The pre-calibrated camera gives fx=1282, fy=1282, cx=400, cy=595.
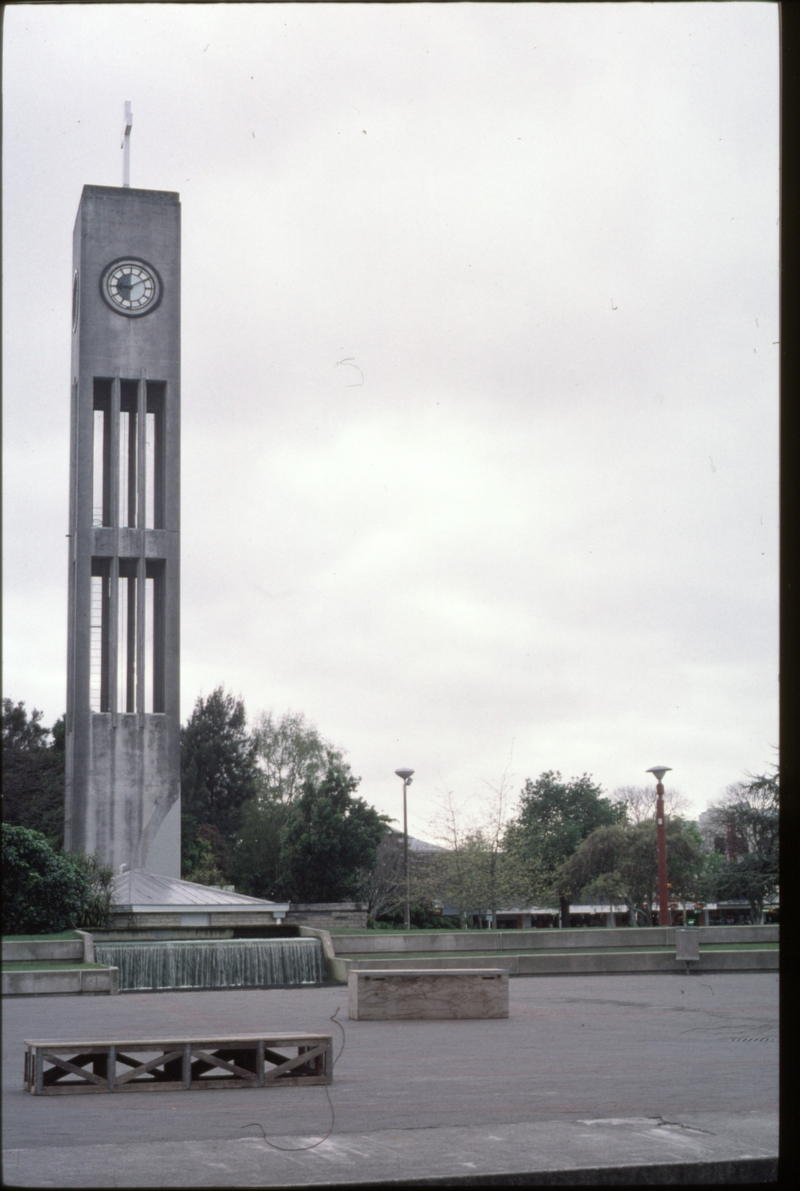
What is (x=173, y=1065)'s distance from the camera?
11289mm

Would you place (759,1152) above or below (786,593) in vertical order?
below

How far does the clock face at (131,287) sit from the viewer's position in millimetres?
44750

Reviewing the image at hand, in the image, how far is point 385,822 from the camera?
57.1m

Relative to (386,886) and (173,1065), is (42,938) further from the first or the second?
(386,886)

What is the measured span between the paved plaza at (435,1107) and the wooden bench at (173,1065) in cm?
23

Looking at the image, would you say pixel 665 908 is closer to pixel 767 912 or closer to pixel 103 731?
pixel 103 731

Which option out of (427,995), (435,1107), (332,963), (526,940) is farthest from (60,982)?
(435,1107)

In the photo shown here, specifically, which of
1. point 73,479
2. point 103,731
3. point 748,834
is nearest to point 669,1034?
point 748,834

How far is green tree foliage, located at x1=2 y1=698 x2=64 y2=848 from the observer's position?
4794cm

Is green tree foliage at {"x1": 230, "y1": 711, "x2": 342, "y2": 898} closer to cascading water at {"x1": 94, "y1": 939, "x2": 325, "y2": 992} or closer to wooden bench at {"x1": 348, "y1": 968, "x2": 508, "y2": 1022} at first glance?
cascading water at {"x1": 94, "y1": 939, "x2": 325, "y2": 992}

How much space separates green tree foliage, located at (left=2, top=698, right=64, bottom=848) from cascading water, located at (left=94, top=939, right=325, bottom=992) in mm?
21259

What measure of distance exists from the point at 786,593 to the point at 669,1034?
42.5ft

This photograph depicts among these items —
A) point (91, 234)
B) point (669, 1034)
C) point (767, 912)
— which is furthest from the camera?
point (767, 912)

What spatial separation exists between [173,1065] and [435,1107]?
284 cm
